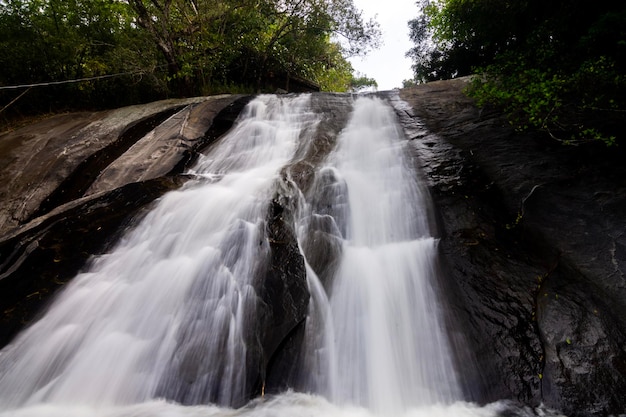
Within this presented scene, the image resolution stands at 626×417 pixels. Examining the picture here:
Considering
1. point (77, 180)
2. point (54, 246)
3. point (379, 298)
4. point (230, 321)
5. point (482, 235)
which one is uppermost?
point (77, 180)

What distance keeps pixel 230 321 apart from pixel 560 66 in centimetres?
587

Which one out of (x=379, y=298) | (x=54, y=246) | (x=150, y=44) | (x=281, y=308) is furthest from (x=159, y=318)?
(x=150, y=44)

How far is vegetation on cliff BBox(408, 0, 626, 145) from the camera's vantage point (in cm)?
364

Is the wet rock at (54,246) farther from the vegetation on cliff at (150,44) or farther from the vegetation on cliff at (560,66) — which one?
the vegetation on cliff at (560,66)

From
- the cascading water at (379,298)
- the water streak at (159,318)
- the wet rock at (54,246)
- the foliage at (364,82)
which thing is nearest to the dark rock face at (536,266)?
the cascading water at (379,298)

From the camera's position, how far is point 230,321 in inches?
114

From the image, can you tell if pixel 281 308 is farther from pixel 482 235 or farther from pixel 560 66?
pixel 560 66

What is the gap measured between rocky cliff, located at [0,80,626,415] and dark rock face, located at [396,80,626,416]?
1cm

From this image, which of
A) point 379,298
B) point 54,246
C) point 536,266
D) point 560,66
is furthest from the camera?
point 560,66

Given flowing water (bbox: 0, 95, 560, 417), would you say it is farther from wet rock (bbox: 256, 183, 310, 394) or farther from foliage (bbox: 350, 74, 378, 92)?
foliage (bbox: 350, 74, 378, 92)

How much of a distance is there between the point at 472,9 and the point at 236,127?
5.78 m

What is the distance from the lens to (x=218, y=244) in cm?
378

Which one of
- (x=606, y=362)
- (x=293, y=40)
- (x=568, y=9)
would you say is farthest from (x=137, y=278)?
(x=293, y=40)

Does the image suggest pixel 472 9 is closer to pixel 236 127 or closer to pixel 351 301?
pixel 236 127
